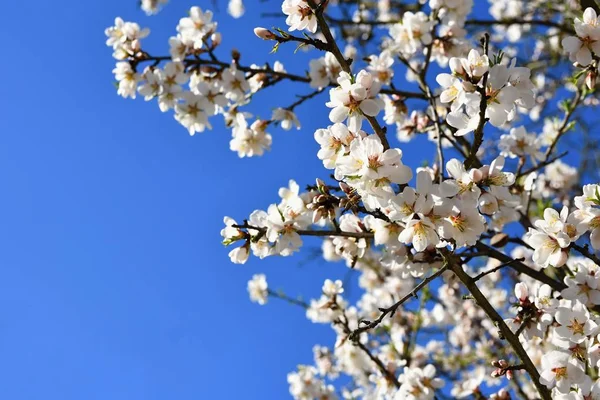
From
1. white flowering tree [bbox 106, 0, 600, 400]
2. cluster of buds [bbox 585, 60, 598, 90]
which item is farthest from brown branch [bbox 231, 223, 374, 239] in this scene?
cluster of buds [bbox 585, 60, 598, 90]

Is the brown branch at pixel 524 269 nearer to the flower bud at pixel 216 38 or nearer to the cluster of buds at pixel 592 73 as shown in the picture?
the cluster of buds at pixel 592 73

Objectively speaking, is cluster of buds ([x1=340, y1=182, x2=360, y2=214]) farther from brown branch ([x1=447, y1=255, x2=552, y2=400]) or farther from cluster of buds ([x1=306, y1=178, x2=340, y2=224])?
brown branch ([x1=447, y1=255, x2=552, y2=400])

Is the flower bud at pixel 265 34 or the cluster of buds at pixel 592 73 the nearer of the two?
the flower bud at pixel 265 34

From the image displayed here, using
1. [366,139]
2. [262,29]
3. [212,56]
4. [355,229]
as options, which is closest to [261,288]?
[212,56]

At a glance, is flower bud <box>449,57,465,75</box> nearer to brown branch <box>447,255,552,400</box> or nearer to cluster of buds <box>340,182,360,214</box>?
cluster of buds <box>340,182,360,214</box>

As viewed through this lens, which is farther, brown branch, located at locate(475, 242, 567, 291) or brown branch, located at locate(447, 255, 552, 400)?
brown branch, located at locate(475, 242, 567, 291)

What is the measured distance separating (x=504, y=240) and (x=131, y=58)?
2.50 m

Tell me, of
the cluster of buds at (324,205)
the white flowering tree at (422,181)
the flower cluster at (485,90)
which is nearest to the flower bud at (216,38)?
the white flowering tree at (422,181)

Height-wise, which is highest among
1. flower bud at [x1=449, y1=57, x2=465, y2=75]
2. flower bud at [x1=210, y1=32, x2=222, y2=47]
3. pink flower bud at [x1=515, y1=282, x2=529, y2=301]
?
flower bud at [x1=210, y1=32, x2=222, y2=47]

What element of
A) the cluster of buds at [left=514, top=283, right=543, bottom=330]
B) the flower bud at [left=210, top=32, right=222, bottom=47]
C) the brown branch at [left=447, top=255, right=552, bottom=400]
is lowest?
the brown branch at [left=447, top=255, right=552, bottom=400]

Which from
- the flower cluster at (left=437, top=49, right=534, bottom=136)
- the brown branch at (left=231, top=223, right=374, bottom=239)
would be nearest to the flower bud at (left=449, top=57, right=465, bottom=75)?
the flower cluster at (left=437, top=49, right=534, bottom=136)

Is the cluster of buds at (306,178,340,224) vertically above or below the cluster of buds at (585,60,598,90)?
below

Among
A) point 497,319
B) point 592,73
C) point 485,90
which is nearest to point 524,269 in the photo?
point 497,319

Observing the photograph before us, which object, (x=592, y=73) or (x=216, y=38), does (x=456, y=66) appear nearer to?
(x=592, y=73)
